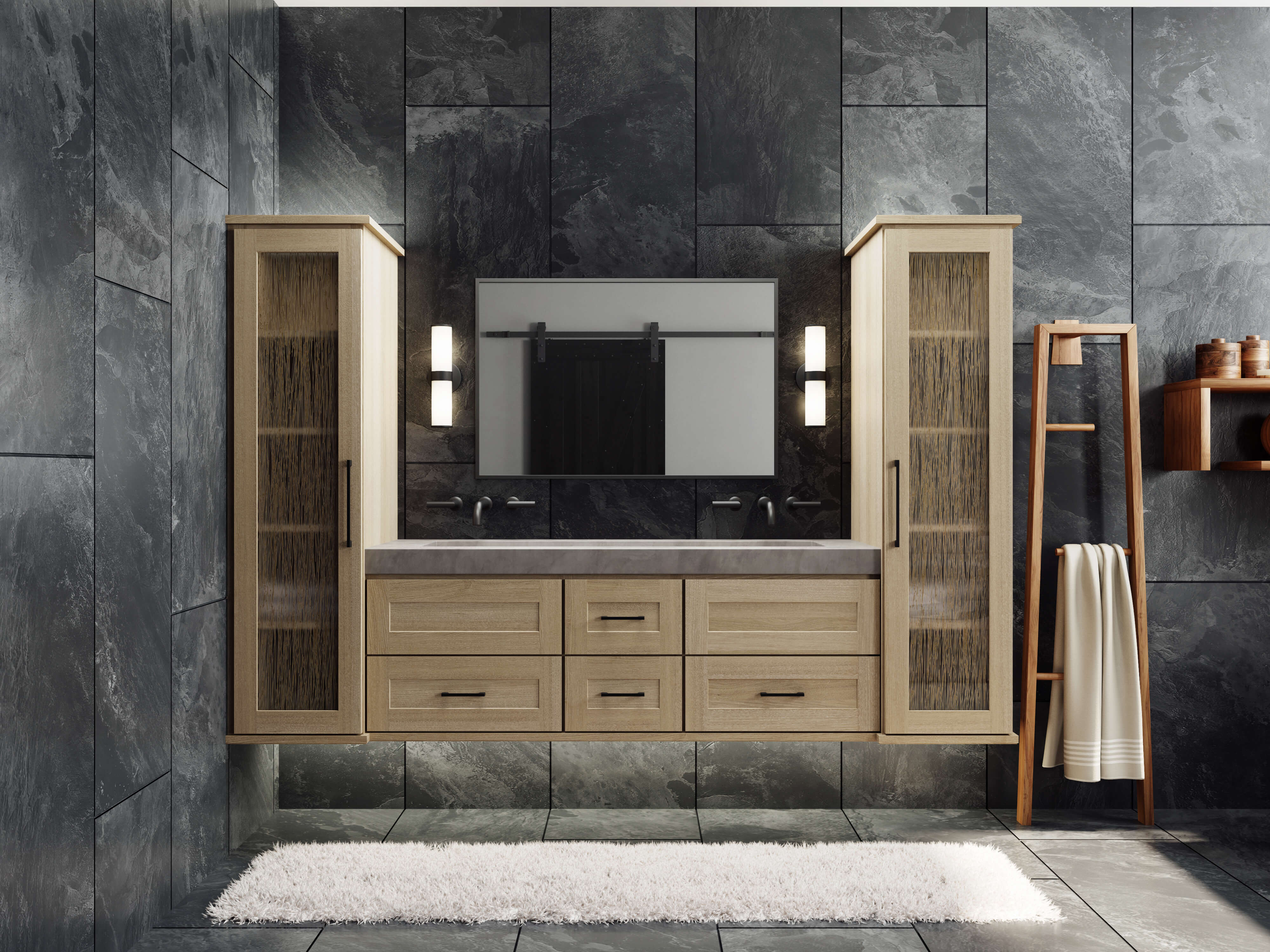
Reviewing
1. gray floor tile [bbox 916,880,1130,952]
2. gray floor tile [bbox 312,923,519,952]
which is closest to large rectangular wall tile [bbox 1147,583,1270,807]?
gray floor tile [bbox 916,880,1130,952]

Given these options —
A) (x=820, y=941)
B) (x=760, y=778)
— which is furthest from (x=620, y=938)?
(x=760, y=778)

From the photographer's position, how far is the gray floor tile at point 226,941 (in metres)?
2.13

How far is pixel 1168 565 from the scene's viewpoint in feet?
10.0

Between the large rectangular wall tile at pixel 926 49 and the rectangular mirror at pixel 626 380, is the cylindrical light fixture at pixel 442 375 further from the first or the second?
the large rectangular wall tile at pixel 926 49

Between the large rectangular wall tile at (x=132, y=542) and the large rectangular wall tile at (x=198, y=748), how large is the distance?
78 mm

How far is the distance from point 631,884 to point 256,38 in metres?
2.82

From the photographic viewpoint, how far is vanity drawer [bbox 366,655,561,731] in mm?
2721

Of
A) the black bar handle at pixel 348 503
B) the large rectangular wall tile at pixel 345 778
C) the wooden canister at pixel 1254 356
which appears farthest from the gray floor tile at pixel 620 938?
the wooden canister at pixel 1254 356

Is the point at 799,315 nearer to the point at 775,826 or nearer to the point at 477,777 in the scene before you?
the point at 775,826

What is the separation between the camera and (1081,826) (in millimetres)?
2910

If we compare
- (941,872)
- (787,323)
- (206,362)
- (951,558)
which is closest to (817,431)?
(787,323)

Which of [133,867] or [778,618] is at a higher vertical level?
[778,618]

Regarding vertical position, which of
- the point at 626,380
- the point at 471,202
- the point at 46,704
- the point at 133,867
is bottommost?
the point at 133,867

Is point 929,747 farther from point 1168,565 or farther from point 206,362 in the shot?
point 206,362
